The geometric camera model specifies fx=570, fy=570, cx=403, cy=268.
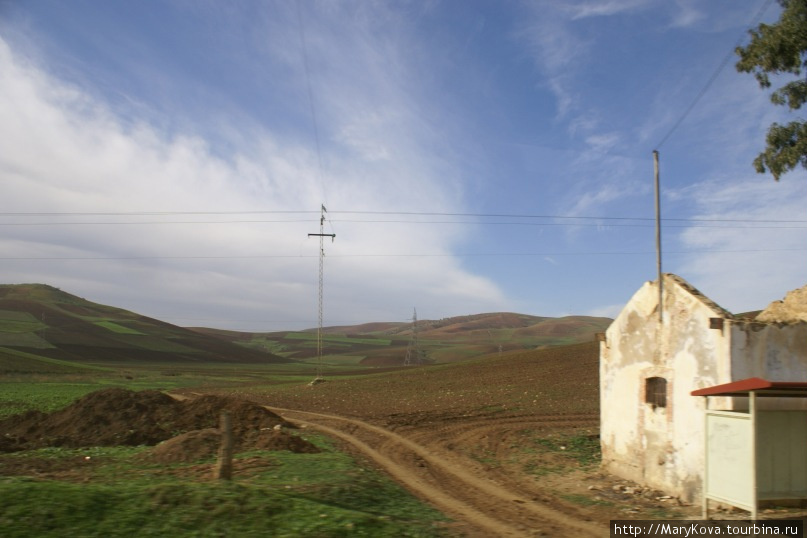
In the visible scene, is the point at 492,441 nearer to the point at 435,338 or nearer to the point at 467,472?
the point at 467,472

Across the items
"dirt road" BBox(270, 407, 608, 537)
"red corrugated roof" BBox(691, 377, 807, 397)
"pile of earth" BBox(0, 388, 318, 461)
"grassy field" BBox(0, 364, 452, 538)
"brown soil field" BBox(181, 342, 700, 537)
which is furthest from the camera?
"pile of earth" BBox(0, 388, 318, 461)

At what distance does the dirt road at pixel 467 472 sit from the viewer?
34.6ft

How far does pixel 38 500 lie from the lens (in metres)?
7.75

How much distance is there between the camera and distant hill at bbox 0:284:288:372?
82688 millimetres

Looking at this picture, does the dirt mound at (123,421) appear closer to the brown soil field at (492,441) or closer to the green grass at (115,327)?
the brown soil field at (492,441)

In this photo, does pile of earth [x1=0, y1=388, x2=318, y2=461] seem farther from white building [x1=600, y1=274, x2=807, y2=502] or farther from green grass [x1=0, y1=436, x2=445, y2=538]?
white building [x1=600, y1=274, x2=807, y2=502]

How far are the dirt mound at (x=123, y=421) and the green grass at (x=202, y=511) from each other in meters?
7.99

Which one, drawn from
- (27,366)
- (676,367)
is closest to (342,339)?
(27,366)

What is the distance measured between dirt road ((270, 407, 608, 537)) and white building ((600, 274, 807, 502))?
8.58 feet

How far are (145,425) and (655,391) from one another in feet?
54.7

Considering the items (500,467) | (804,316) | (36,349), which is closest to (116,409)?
(500,467)

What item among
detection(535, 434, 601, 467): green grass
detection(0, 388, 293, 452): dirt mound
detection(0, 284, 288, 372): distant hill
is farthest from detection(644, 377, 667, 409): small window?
detection(0, 284, 288, 372): distant hill

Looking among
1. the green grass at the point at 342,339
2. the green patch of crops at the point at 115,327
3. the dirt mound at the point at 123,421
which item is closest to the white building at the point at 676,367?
the dirt mound at the point at 123,421

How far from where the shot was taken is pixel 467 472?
15.6 metres
